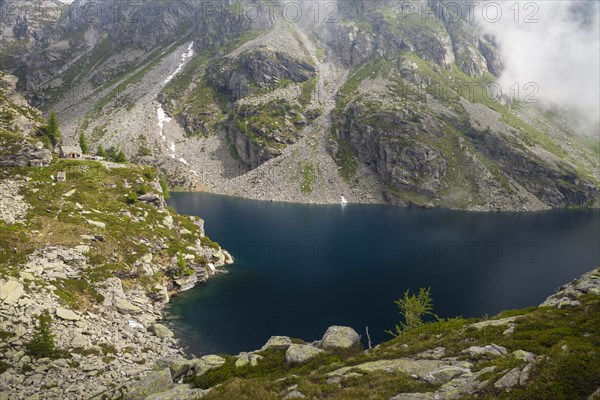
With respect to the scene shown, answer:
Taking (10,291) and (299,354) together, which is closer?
(299,354)

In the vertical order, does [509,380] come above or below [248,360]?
above

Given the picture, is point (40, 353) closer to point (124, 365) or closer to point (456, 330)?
point (124, 365)

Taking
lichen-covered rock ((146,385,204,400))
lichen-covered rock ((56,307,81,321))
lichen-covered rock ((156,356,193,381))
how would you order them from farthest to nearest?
lichen-covered rock ((56,307,81,321))
lichen-covered rock ((156,356,193,381))
lichen-covered rock ((146,385,204,400))

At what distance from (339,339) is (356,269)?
5593 cm

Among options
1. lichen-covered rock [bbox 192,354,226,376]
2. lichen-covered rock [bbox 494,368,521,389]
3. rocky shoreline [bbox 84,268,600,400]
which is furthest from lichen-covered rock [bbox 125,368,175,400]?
lichen-covered rock [bbox 494,368,521,389]

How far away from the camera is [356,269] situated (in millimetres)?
82812

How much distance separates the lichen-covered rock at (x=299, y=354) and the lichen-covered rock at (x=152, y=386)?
26.1 feet

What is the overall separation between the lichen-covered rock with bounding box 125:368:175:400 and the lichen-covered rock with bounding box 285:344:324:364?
7.97m

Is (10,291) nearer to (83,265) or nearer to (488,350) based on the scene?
(83,265)

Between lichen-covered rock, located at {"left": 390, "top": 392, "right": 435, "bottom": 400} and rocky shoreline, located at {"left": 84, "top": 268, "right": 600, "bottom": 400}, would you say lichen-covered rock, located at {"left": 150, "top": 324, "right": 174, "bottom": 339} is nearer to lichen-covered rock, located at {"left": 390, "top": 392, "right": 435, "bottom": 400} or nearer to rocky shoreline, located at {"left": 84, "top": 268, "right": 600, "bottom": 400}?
rocky shoreline, located at {"left": 84, "top": 268, "right": 600, "bottom": 400}

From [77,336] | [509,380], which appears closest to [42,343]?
[77,336]

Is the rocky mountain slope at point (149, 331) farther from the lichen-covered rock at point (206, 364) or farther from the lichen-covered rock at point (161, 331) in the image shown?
the lichen-covered rock at point (161, 331)

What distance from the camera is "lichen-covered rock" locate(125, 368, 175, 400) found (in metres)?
24.0

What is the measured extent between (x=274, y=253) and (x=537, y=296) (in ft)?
189
